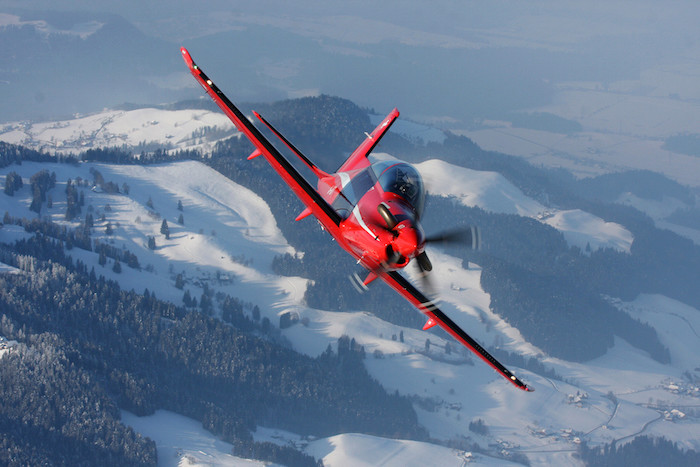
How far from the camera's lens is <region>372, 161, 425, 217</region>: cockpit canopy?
4966cm

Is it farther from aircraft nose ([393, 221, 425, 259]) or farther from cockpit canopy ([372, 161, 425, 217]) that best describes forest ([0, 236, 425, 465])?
aircraft nose ([393, 221, 425, 259])

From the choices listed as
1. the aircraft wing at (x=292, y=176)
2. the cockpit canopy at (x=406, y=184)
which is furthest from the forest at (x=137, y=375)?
the cockpit canopy at (x=406, y=184)

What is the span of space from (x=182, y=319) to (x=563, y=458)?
10497 centimetres

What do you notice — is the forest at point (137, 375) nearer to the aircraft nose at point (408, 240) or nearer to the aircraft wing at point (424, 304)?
the aircraft wing at point (424, 304)

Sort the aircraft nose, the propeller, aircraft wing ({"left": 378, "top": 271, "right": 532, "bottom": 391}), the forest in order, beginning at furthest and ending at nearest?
the forest
aircraft wing ({"left": 378, "top": 271, "right": 532, "bottom": 391})
the propeller
the aircraft nose

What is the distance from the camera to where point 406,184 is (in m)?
50.0

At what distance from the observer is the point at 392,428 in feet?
572

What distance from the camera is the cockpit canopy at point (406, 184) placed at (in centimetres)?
4966

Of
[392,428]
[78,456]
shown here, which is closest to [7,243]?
[78,456]

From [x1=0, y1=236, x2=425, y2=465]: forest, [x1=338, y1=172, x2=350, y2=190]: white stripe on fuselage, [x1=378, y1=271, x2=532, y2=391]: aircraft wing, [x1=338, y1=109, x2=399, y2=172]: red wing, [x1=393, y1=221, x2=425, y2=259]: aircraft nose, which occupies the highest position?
[x1=338, y1=109, x2=399, y2=172]: red wing

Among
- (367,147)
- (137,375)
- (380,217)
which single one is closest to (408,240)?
(380,217)

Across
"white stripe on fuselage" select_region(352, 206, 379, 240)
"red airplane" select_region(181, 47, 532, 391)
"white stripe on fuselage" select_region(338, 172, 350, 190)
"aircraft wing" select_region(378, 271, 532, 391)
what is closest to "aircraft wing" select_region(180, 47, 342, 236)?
→ "red airplane" select_region(181, 47, 532, 391)

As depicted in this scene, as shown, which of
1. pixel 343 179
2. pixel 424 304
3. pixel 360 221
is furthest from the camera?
pixel 343 179

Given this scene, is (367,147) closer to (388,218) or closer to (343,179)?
(343,179)
